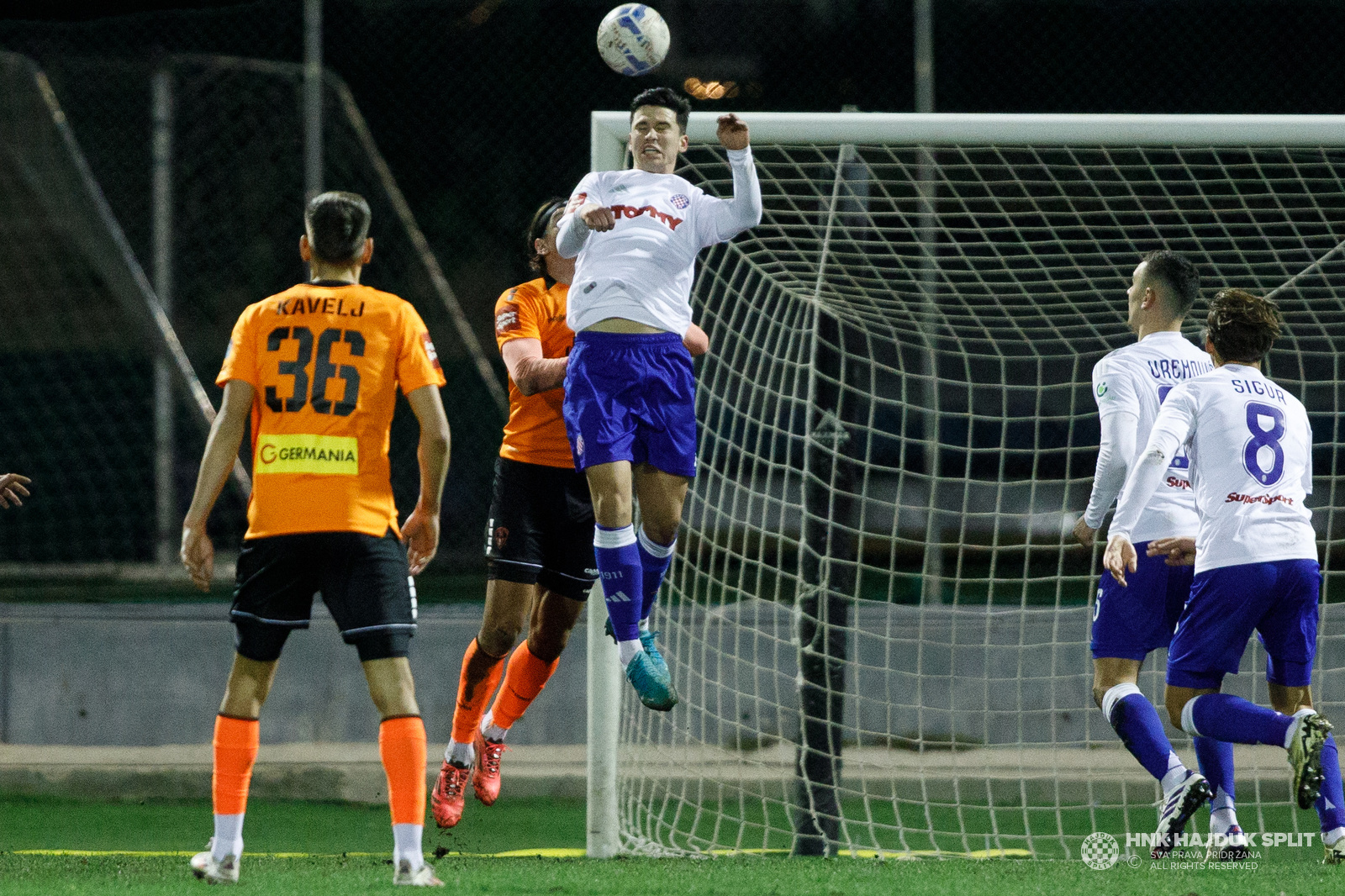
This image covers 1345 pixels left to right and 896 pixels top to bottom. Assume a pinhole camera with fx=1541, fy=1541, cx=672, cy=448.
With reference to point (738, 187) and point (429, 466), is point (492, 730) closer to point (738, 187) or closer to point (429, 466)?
point (429, 466)

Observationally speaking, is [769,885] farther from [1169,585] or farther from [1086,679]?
[1086,679]

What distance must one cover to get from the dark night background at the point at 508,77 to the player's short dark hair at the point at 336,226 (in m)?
5.07

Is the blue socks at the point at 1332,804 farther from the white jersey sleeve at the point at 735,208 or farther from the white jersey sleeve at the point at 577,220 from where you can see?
the white jersey sleeve at the point at 577,220

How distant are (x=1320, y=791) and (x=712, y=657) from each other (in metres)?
3.00

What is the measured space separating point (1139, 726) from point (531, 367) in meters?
2.19

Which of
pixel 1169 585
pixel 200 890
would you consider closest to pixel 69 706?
pixel 200 890

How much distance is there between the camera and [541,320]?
17.2 feet

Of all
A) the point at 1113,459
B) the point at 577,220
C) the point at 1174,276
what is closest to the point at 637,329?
the point at 577,220

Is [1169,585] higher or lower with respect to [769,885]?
higher

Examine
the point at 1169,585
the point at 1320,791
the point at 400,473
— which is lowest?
the point at 1320,791

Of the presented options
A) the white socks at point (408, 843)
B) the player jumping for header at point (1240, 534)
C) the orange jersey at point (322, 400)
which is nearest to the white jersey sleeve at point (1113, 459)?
the player jumping for header at point (1240, 534)

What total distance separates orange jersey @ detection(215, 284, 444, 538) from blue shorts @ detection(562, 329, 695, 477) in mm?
639

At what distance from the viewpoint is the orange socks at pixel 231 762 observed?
394 cm

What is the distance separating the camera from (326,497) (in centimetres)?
388
